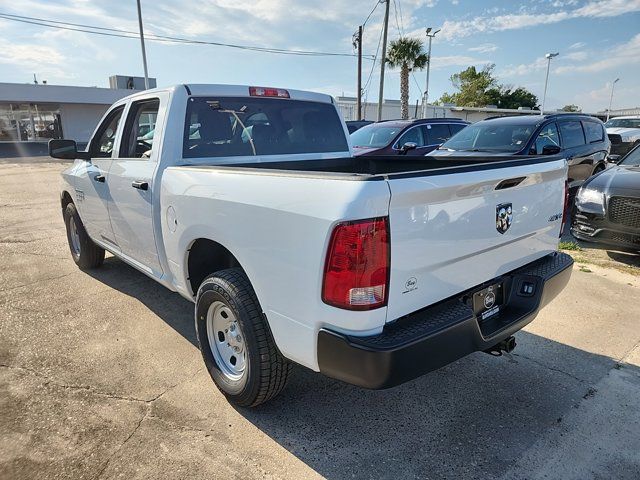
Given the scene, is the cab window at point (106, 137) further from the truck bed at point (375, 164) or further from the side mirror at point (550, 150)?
the side mirror at point (550, 150)

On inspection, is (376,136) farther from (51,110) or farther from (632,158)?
(51,110)

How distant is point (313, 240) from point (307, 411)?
1377 mm

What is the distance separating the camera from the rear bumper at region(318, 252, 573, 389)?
2.03 metres

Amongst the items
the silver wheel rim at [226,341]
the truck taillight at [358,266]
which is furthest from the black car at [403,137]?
the truck taillight at [358,266]

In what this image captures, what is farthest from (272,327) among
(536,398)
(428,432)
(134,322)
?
(134,322)

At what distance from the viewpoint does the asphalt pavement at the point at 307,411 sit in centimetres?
242

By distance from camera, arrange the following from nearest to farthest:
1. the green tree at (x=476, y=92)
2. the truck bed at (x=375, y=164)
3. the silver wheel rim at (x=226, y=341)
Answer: the silver wheel rim at (x=226, y=341) → the truck bed at (x=375, y=164) → the green tree at (x=476, y=92)

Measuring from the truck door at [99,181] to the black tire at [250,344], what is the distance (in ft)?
6.65

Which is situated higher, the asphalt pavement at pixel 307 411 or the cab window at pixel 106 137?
the cab window at pixel 106 137

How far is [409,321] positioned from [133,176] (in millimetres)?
2518

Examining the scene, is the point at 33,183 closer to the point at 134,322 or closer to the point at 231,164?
the point at 134,322

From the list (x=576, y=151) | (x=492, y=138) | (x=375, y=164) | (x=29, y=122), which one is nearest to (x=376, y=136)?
(x=492, y=138)

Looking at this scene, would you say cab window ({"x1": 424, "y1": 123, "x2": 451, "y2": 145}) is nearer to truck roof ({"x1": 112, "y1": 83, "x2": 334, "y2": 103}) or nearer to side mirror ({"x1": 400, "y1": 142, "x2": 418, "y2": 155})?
side mirror ({"x1": 400, "y1": 142, "x2": 418, "y2": 155})

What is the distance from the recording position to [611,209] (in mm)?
5641
